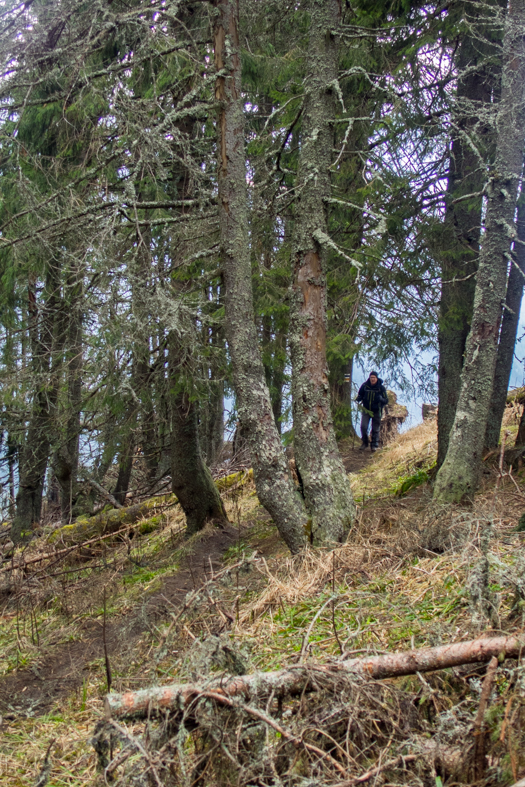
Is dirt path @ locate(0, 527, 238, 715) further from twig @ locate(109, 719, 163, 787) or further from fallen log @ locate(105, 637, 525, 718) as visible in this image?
twig @ locate(109, 719, 163, 787)

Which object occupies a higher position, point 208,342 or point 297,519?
point 208,342

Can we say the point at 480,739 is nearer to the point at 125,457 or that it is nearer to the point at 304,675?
the point at 304,675

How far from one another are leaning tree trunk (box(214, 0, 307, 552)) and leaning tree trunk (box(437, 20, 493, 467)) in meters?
3.06

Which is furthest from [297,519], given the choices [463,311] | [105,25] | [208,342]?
[105,25]

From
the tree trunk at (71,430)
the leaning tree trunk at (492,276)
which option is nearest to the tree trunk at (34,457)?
the tree trunk at (71,430)

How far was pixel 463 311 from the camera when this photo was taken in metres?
7.54

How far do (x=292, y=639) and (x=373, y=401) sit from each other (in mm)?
9723

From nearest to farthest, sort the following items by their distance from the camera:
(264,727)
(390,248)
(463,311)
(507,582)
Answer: (264,727) → (507,582) → (463,311) → (390,248)

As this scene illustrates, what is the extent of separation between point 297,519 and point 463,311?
3.92 metres

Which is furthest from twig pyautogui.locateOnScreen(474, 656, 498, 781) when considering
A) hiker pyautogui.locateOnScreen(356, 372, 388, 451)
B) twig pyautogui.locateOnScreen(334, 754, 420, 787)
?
hiker pyautogui.locateOnScreen(356, 372, 388, 451)

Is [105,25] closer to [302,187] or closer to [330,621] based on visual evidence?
[302,187]

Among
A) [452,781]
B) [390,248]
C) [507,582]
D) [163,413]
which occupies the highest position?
[390,248]

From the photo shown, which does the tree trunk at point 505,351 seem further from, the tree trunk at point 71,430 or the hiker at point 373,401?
the tree trunk at point 71,430

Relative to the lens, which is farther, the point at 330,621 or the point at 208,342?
the point at 208,342
